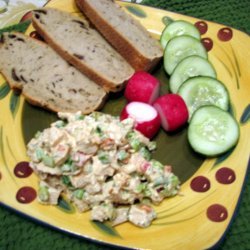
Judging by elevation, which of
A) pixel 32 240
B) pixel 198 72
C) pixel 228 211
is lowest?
pixel 32 240

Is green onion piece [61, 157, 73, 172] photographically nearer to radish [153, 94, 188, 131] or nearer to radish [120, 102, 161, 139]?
radish [120, 102, 161, 139]

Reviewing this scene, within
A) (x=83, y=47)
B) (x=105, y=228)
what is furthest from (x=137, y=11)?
(x=105, y=228)

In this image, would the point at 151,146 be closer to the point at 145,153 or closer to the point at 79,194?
the point at 145,153

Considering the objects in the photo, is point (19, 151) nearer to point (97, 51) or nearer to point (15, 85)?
point (15, 85)

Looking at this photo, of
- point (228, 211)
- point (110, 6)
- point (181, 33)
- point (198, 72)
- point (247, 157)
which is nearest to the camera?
point (228, 211)

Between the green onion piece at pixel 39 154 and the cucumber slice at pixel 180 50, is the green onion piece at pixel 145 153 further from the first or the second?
the cucumber slice at pixel 180 50

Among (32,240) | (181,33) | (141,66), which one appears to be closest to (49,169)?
(32,240)

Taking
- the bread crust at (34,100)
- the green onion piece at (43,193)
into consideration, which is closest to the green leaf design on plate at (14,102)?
the bread crust at (34,100)
